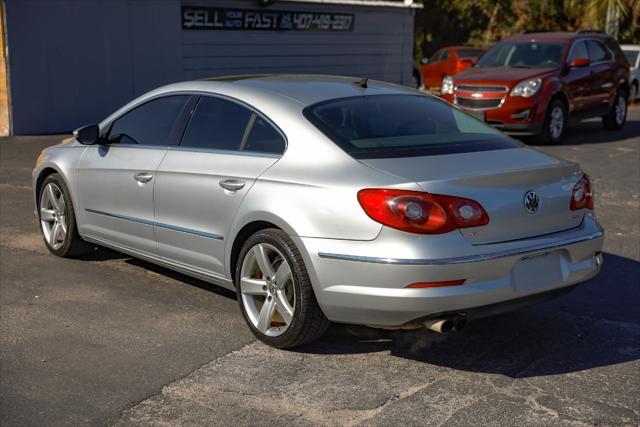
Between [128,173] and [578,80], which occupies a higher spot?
[128,173]

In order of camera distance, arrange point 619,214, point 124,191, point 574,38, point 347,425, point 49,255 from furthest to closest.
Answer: point 574,38, point 619,214, point 49,255, point 124,191, point 347,425

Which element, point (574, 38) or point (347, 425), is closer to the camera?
point (347, 425)

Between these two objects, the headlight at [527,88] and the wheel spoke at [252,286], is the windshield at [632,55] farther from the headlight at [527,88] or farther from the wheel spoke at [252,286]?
the wheel spoke at [252,286]

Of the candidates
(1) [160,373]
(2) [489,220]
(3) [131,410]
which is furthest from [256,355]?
(2) [489,220]

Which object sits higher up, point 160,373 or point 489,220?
point 489,220

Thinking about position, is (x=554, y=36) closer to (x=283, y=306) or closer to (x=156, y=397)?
(x=283, y=306)

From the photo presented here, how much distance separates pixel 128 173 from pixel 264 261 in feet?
5.24

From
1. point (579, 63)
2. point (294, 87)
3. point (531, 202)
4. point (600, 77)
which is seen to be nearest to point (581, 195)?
point (531, 202)

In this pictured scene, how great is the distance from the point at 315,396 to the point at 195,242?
61.3 inches

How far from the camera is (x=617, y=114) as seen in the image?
17.2 metres

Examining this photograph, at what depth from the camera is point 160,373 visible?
4777mm

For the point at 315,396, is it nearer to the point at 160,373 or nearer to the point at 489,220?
the point at 160,373

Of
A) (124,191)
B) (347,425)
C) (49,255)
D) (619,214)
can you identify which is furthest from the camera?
(619,214)

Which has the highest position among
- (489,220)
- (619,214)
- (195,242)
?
(489,220)
